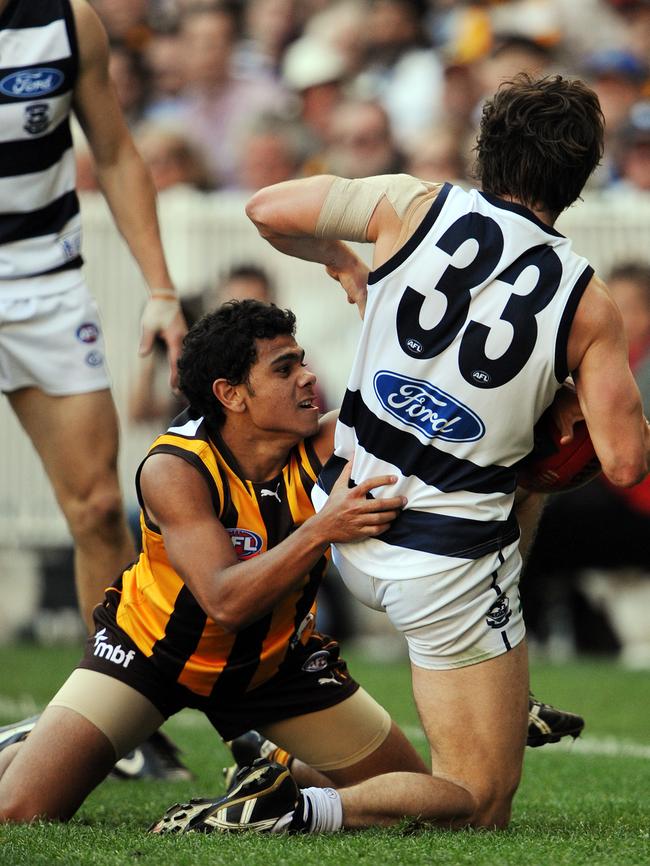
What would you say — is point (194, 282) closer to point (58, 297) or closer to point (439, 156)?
point (439, 156)

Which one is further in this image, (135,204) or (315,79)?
(315,79)

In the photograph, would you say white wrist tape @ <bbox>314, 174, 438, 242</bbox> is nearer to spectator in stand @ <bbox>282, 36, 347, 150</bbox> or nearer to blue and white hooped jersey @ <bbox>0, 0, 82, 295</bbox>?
blue and white hooped jersey @ <bbox>0, 0, 82, 295</bbox>

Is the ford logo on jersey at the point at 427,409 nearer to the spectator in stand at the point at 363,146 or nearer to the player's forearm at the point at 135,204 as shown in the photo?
the player's forearm at the point at 135,204

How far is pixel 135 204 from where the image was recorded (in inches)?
186

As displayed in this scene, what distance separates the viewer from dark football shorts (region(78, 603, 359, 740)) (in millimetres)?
3734

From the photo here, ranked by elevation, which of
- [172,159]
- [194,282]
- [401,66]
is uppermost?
[401,66]

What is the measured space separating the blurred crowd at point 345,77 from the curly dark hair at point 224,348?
5953 mm

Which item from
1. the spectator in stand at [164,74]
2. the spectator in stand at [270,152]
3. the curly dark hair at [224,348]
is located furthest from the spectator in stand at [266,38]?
the curly dark hair at [224,348]

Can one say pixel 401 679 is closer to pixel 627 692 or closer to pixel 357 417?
pixel 627 692

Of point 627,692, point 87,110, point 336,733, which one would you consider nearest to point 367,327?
point 336,733

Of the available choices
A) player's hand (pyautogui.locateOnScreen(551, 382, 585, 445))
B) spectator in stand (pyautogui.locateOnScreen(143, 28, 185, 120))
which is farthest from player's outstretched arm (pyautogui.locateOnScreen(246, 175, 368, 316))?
spectator in stand (pyautogui.locateOnScreen(143, 28, 185, 120))

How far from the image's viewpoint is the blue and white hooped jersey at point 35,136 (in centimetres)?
448

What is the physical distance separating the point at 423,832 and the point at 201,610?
807mm

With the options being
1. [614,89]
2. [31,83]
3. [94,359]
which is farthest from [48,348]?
[614,89]
